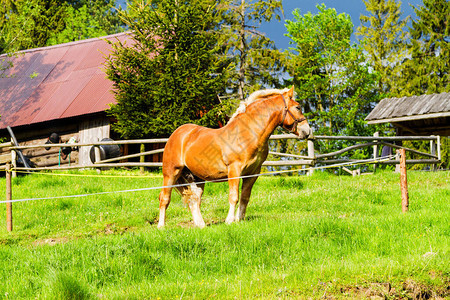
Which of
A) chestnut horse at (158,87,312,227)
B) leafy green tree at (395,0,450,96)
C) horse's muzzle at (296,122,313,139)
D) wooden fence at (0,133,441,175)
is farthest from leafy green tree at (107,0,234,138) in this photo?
leafy green tree at (395,0,450,96)

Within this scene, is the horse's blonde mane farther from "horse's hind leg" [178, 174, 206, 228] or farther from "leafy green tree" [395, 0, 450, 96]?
"leafy green tree" [395, 0, 450, 96]

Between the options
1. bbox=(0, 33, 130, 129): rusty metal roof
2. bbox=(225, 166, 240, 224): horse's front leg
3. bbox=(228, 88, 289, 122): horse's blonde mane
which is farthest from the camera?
bbox=(0, 33, 130, 129): rusty metal roof

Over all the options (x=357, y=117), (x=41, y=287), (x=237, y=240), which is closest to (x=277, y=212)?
(x=237, y=240)

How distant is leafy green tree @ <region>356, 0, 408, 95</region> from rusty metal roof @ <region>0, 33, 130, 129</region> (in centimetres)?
2050

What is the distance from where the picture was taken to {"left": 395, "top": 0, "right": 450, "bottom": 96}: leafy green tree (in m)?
33.8

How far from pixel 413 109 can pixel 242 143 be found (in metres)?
13.3

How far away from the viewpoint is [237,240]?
21.7 ft

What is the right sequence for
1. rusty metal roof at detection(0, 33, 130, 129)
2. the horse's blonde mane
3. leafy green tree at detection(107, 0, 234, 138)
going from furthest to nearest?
rusty metal roof at detection(0, 33, 130, 129)
leafy green tree at detection(107, 0, 234, 138)
the horse's blonde mane

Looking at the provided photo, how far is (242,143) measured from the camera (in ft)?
24.0

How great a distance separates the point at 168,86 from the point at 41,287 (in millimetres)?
13746

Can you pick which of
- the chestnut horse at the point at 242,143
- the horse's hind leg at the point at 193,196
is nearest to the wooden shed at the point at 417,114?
the chestnut horse at the point at 242,143

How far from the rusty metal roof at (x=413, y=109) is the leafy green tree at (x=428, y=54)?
14421 millimetres

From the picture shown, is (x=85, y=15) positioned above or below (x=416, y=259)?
above

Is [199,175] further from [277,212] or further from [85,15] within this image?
[85,15]
